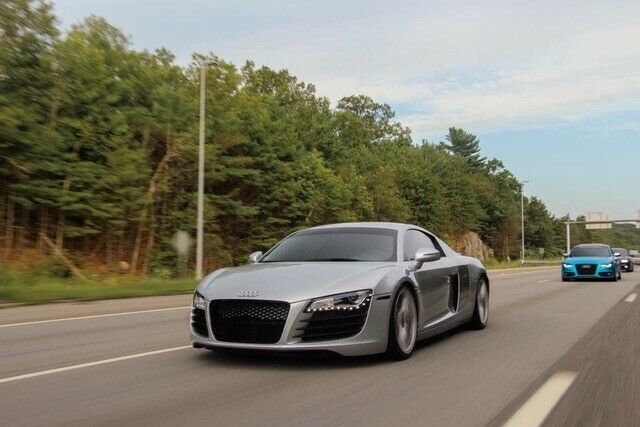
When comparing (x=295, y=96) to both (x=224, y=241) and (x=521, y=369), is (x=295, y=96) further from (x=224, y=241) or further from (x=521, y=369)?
(x=521, y=369)

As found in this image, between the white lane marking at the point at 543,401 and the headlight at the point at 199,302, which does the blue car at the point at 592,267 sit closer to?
the white lane marking at the point at 543,401

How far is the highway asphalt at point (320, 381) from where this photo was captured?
4.77 metres

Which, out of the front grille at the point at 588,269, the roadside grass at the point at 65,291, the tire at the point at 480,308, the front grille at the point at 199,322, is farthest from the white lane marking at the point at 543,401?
the front grille at the point at 588,269

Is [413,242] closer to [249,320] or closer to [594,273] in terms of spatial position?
[249,320]

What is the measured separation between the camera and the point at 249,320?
6.19 metres

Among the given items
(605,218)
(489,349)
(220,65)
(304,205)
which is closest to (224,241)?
(304,205)

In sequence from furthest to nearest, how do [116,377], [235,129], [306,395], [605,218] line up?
[605,218], [235,129], [116,377], [306,395]

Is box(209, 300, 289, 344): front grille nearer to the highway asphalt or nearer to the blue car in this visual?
the highway asphalt

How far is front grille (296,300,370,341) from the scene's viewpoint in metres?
6.13

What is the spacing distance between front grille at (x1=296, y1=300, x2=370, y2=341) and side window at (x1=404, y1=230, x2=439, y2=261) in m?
1.46

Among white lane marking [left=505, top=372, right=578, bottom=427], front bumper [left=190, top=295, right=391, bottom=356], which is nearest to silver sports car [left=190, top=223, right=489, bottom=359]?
front bumper [left=190, top=295, right=391, bottom=356]

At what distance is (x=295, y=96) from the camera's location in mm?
65500

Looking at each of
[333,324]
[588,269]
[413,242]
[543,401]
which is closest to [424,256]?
[413,242]

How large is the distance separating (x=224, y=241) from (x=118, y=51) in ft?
36.8
